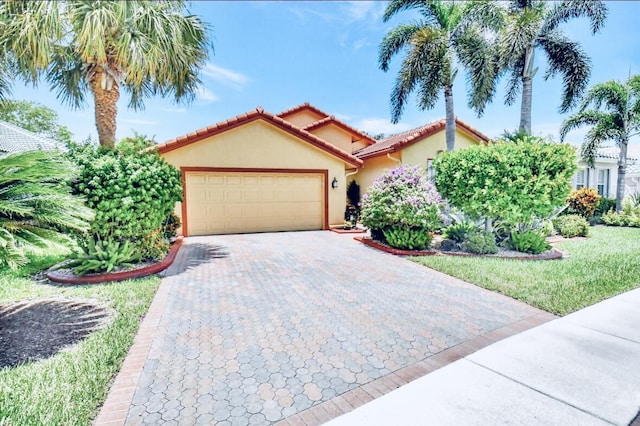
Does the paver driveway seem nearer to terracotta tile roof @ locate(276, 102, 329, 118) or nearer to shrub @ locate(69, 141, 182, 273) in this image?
shrub @ locate(69, 141, 182, 273)

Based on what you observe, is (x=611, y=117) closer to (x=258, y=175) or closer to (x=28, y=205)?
(x=258, y=175)

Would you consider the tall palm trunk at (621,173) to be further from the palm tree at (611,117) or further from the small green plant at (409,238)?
the small green plant at (409,238)

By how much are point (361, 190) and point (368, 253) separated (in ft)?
32.2

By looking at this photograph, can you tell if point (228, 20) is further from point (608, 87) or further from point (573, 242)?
point (608, 87)

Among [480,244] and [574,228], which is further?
[574,228]

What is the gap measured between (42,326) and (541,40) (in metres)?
19.7

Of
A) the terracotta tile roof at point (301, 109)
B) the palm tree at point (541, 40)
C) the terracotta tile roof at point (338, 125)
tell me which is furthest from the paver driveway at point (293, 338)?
the terracotta tile roof at point (301, 109)

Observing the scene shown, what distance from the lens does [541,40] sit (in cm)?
1476

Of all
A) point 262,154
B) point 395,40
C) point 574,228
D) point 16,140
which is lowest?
point 574,228

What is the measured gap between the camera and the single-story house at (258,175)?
12492 mm

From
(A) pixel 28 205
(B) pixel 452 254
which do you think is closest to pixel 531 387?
(A) pixel 28 205

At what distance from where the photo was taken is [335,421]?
2.60 metres

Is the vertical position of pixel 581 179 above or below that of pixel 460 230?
above

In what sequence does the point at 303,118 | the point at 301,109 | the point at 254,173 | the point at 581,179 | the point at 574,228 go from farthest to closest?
the point at 581,179 < the point at 303,118 < the point at 301,109 < the point at 254,173 < the point at 574,228
